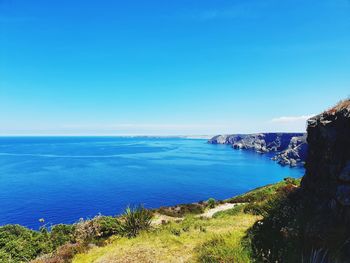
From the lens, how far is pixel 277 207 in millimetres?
12586

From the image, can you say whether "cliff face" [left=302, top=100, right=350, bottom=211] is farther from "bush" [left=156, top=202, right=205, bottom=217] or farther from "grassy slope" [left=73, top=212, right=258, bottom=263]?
"bush" [left=156, top=202, right=205, bottom=217]

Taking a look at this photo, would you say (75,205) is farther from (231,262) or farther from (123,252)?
(231,262)

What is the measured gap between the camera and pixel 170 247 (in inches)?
466

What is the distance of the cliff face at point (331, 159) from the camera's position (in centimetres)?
960

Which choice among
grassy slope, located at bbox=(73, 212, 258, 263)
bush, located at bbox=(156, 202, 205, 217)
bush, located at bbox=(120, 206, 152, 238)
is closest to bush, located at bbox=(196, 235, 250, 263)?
grassy slope, located at bbox=(73, 212, 258, 263)

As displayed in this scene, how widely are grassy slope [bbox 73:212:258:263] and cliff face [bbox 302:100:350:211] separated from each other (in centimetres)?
367

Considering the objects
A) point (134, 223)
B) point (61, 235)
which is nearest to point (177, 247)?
point (134, 223)

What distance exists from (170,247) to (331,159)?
746cm

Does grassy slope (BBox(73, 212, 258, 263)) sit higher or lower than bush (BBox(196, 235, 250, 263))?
lower

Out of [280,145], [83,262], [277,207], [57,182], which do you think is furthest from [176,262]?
[280,145]

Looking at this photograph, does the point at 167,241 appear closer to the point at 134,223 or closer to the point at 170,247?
the point at 170,247

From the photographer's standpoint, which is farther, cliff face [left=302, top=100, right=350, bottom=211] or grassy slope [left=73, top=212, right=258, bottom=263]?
grassy slope [left=73, top=212, right=258, bottom=263]

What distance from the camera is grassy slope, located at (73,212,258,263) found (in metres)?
10.1

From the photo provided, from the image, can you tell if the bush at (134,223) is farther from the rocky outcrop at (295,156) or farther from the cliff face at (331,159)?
the rocky outcrop at (295,156)
